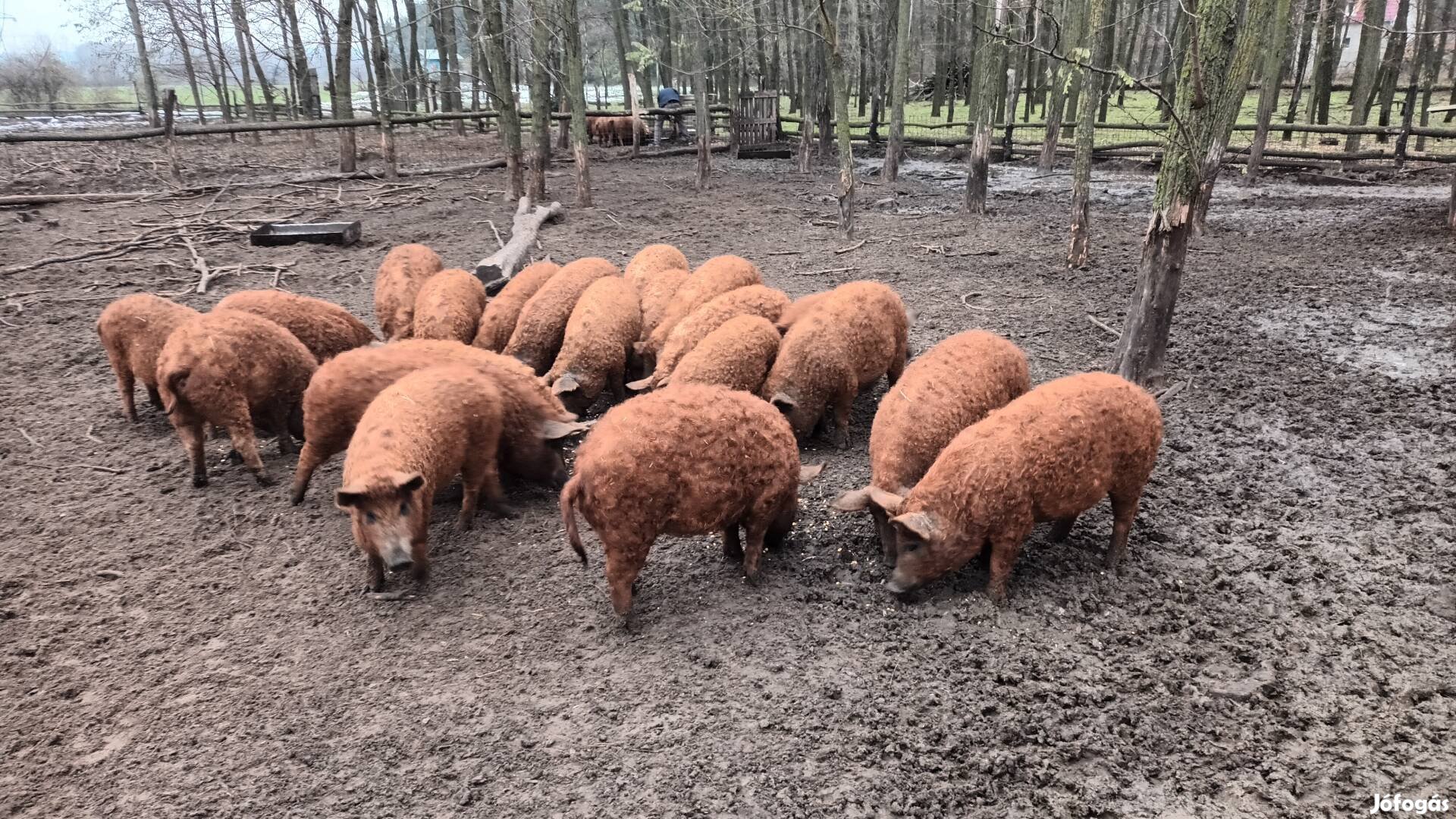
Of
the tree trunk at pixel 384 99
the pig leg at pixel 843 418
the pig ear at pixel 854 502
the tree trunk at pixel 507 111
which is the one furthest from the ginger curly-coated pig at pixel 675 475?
the tree trunk at pixel 384 99

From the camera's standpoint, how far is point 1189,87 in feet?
18.9

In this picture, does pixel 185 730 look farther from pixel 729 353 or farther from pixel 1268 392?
pixel 1268 392

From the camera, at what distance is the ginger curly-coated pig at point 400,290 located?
24.6 feet

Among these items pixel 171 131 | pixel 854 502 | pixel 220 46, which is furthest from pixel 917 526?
pixel 220 46

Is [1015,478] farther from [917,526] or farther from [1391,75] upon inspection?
[1391,75]

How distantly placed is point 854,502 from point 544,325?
3.76 m

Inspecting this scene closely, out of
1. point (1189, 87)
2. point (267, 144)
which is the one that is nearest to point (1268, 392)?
point (1189, 87)

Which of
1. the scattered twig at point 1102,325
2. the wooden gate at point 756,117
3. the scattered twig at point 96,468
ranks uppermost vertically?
the wooden gate at point 756,117

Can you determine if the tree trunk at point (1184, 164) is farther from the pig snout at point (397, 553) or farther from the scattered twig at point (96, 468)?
the scattered twig at point (96, 468)

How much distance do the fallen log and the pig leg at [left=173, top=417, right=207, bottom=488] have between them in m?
3.48

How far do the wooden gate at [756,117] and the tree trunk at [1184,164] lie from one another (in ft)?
64.1

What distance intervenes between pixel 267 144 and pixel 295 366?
21842mm

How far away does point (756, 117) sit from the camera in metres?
24.6

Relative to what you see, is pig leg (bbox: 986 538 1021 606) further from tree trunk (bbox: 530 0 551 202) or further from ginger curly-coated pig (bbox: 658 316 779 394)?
tree trunk (bbox: 530 0 551 202)
